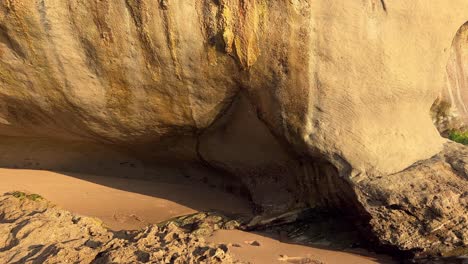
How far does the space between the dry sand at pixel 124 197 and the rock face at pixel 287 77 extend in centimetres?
75

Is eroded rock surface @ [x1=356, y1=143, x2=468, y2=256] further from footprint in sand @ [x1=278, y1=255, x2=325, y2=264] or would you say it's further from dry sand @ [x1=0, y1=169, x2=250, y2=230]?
dry sand @ [x1=0, y1=169, x2=250, y2=230]

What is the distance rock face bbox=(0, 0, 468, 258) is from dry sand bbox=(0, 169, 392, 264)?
0.75 meters

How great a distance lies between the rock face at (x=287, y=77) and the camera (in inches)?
141

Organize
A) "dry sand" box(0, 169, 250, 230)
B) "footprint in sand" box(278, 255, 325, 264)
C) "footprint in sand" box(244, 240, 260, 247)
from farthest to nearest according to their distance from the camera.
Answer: "dry sand" box(0, 169, 250, 230)
"footprint in sand" box(244, 240, 260, 247)
"footprint in sand" box(278, 255, 325, 264)

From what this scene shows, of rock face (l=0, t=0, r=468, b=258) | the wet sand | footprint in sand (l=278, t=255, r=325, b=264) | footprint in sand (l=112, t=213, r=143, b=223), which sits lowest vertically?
footprint in sand (l=278, t=255, r=325, b=264)

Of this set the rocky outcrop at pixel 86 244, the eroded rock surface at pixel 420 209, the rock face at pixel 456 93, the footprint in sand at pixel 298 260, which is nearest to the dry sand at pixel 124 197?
the footprint in sand at pixel 298 260

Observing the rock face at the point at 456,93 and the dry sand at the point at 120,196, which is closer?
the dry sand at the point at 120,196

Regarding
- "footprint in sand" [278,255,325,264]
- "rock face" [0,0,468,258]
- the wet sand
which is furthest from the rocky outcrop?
"rock face" [0,0,468,258]

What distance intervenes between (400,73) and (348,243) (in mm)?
1494

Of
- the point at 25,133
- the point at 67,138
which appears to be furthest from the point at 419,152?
the point at 25,133

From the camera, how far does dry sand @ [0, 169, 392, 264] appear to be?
13.6ft

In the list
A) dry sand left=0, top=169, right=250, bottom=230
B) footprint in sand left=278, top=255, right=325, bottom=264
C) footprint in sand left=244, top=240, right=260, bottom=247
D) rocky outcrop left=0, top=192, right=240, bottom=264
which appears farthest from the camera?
dry sand left=0, top=169, right=250, bottom=230

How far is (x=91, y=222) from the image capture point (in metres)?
3.31

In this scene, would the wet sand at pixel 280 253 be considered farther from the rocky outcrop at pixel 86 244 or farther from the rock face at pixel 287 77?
the rocky outcrop at pixel 86 244
